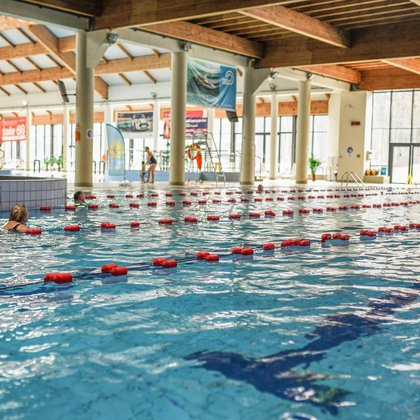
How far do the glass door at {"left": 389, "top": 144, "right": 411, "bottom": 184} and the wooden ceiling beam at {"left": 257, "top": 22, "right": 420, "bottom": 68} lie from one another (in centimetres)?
1309

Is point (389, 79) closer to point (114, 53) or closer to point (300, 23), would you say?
point (300, 23)

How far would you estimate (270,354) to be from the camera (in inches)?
108

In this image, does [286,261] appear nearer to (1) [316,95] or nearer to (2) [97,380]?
(2) [97,380]

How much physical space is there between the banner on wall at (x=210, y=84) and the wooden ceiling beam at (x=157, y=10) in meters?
4.38

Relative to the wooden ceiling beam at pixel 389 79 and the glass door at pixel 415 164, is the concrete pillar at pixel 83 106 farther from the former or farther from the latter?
the glass door at pixel 415 164

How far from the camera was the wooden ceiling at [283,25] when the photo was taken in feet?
49.6

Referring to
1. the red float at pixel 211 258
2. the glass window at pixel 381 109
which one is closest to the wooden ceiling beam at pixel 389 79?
the glass window at pixel 381 109

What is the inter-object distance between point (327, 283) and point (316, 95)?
99.5 ft

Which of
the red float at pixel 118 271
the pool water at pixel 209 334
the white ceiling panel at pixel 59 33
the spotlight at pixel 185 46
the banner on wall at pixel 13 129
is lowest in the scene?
the pool water at pixel 209 334

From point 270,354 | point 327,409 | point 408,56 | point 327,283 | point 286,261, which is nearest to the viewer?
point 327,409

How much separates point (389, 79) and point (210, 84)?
11574mm

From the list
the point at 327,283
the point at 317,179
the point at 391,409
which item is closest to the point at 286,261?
the point at 327,283

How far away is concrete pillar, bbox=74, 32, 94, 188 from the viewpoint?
16.7m

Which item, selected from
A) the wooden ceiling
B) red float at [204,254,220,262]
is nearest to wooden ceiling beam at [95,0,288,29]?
the wooden ceiling
